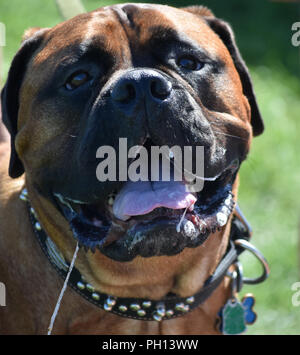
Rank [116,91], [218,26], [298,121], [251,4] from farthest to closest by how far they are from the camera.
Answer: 1. [251,4]
2. [298,121]
3. [218,26]
4. [116,91]

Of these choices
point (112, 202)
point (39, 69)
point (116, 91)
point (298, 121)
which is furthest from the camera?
point (298, 121)

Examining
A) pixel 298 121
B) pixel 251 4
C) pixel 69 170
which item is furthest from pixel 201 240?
pixel 251 4

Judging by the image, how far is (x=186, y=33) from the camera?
8.93 ft

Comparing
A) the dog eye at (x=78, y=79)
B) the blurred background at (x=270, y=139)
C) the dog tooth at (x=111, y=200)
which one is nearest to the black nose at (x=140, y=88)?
the dog eye at (x=78, y=79)

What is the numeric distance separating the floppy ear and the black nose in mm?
722

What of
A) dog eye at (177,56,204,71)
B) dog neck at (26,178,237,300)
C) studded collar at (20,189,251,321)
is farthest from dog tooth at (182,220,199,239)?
dog eye at (177,56,204,71)

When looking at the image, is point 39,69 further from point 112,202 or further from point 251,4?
point 251,4

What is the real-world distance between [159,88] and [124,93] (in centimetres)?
13

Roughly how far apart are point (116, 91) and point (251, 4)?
7.14m

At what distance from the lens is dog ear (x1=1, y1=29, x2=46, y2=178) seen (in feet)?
9.53

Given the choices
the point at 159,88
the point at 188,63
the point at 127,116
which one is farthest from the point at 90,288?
the point at 188,63

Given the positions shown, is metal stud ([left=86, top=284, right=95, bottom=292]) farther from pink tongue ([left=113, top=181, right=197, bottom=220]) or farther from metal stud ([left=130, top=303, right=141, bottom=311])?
pink tongue ([left=113, top=181, right=197, bottom=220])

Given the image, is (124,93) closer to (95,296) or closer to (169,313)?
(95,296)

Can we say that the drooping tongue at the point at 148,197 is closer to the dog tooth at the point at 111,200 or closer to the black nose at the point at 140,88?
the dog tooth at the point at 111,200
